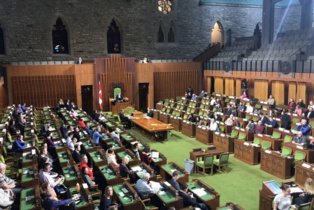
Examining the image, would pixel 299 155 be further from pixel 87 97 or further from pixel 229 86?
pixel 87 97

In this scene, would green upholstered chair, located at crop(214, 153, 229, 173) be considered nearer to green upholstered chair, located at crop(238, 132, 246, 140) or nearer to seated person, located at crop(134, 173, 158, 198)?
green upholstered chair, located at crop(238, 132, 246, 140)

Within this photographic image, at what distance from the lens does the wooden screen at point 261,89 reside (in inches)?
686

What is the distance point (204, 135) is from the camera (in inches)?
518

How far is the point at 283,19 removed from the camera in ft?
86.4

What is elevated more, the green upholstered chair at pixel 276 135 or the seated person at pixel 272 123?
the seated person at pixel 272 123

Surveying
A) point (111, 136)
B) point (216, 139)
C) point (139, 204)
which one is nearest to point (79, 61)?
point (111, 136)

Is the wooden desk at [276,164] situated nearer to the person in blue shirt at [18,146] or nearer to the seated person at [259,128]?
the seated person at [259,128]

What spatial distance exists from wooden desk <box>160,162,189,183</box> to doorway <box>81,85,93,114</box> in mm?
12316

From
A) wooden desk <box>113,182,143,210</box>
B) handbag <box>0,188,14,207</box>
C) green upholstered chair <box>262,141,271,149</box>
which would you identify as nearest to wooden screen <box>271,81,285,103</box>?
green upholstered chair <box>262,141,271,149</box>

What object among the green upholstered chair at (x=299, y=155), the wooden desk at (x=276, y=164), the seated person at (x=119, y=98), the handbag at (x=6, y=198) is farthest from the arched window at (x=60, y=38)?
the green upholstered chair at (x=299, y=155)

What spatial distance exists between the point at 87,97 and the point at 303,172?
48.6ft

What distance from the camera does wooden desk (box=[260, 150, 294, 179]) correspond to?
358 inches

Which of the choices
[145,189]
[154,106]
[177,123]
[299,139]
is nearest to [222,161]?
[299,139]

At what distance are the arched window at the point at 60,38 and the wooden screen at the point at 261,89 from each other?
12.3m
